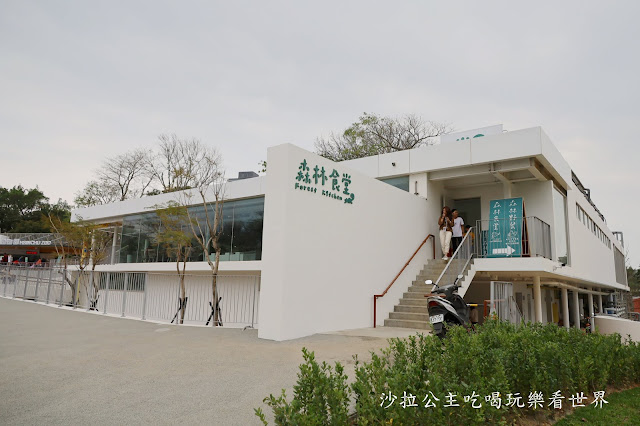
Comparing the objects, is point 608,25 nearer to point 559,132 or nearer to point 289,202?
point 559,132

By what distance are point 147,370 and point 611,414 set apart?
5.41 metres

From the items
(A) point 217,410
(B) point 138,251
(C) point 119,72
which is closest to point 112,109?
(C) point 119,72

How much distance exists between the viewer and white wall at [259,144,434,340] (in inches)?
310

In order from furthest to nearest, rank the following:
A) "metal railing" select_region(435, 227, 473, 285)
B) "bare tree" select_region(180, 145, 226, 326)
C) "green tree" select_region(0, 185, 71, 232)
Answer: "green tree" select_region(0, 185, 71, 232)
"bare tree" select_region(180, 145, 226, 326)
"metal railing" select_region(435, 227, 473, 285)

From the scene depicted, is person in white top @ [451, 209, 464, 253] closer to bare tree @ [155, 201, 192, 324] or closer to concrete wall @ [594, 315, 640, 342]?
concrete wall @ [594, 315, 640, 342]

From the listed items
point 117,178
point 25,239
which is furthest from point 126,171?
point 25,239

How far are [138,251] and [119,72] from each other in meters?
8.27

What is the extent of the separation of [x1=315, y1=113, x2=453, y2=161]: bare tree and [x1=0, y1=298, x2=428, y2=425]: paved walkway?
70.8 feet

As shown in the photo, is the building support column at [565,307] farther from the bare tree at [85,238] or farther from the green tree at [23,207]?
the green tree at [23,207]

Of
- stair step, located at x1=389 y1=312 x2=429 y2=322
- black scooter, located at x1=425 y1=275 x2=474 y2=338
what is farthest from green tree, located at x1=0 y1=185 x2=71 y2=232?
black scooter, located at x1=425 y1=275 x2=474 y2=338

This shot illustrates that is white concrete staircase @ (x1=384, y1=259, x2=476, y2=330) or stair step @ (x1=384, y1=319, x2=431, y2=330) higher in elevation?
white concrete staircase @ (x1=384, y1=259, x2=476, y2=330)

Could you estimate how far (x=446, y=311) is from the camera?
693cm

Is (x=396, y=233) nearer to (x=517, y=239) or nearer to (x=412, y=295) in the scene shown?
(x=412, y=295)

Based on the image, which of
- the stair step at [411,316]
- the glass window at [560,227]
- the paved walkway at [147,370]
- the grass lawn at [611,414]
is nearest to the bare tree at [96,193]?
the paved walkway at [147,370]
